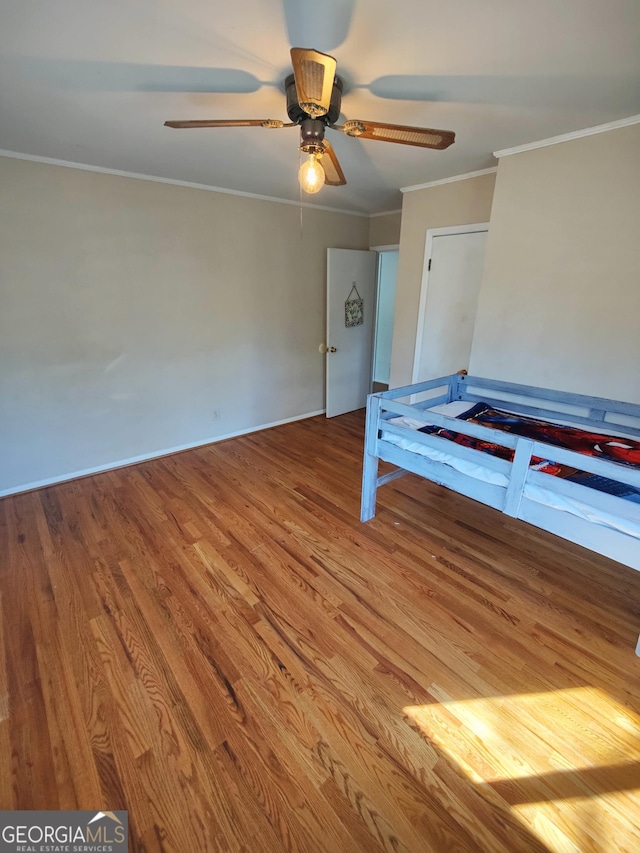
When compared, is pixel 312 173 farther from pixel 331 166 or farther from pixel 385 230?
pixel 385 230

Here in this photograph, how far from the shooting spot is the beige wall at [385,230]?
4078 millimetres

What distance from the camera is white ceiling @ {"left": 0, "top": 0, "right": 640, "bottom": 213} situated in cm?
119

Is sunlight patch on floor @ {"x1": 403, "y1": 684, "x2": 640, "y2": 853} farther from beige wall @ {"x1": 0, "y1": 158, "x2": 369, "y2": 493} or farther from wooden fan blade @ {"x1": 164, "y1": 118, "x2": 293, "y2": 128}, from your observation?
beige wall @ {"x1": 0, "y1": 158, "x2": 369, "y2": 493}

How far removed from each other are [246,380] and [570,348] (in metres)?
2.78

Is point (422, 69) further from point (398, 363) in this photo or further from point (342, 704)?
point (342, 704)

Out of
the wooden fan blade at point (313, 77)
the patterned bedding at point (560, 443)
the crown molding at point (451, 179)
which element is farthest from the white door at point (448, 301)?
the wooden fan blade at point (313, 77)

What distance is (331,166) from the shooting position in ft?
6.14

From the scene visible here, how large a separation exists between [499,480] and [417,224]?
2.51m

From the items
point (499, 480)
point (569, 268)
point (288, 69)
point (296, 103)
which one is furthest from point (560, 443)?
point (288, 69)

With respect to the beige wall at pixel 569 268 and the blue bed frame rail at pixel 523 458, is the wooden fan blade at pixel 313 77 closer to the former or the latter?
the blue bed frame rail at pixel 523 458

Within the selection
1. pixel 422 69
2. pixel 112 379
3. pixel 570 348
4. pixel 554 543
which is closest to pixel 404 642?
pixel 554 543

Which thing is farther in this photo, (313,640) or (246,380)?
(246,380)

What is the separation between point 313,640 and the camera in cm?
161

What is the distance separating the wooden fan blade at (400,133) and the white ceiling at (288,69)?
238 mm
